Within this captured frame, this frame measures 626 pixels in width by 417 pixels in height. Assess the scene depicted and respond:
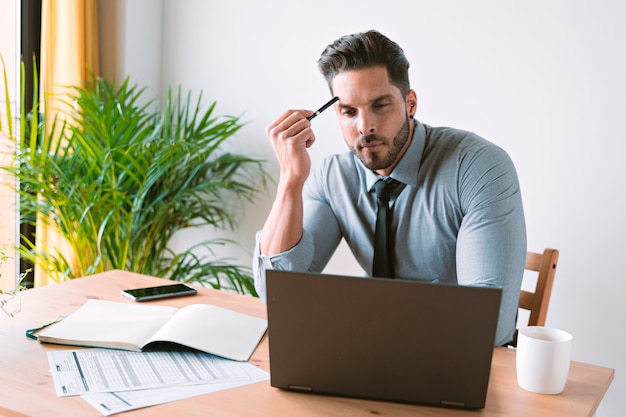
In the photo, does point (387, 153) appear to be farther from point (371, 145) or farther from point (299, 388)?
point (299, 388)

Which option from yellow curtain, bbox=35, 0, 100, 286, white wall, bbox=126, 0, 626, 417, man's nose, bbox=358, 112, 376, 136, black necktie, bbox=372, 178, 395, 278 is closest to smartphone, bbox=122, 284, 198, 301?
black necktie, bbox=372, 178, 395, 278

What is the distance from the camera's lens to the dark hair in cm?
189

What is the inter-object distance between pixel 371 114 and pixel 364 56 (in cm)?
16

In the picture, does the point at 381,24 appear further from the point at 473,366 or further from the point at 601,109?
the point at 473,366

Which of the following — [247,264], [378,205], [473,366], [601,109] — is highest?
[601,109]

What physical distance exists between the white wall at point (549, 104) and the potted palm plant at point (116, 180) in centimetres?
52

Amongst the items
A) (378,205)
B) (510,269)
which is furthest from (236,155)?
(510,269)

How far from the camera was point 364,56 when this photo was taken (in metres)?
1.90

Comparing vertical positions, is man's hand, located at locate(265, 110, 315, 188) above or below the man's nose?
below

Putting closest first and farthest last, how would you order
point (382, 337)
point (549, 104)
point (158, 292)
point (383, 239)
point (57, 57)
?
point (382, 337), point (158, 292), point (383, 239), point (549, 104), point (57, 57)

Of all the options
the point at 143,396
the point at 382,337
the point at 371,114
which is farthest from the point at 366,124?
the point at 143,396

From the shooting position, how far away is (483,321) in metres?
1.12

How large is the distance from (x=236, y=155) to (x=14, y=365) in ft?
6.83

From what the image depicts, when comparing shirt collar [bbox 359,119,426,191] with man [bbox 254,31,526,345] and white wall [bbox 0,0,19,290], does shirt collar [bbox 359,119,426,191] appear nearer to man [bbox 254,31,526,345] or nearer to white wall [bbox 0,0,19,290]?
man [bbox 254,31,526,345]
